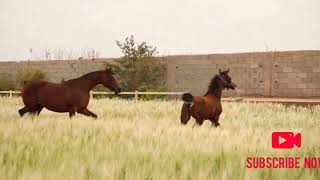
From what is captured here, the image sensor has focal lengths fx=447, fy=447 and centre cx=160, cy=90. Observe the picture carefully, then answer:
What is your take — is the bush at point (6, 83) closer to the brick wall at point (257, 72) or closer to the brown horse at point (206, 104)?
the brick wall at point (257, 72)

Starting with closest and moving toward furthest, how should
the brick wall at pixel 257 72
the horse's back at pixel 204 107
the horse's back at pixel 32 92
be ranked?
the horse's back at pixel 204 107 < the horse's back at pixel 32 92 < the brick wall at pixel 257 72

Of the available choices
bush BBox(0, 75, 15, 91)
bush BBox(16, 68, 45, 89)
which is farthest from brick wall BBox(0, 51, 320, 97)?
bush BBox(0, 75, 15, 91)

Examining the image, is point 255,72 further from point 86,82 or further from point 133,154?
point 133,154

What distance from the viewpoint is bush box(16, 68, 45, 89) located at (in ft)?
86.8


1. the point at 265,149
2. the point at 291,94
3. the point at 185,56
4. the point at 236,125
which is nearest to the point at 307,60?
the point at 291,94

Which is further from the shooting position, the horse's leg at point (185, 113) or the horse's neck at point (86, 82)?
the horse's neck at point (86, 82)

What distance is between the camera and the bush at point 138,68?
24.8 meters

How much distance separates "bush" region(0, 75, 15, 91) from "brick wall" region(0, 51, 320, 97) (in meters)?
6.50

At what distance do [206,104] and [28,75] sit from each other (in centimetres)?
2053

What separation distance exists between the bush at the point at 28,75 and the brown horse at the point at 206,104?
64.3ft

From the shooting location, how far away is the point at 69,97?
9062 mm

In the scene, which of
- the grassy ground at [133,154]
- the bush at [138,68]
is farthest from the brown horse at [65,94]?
the bush at [138,68]

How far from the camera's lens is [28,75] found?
26562mm

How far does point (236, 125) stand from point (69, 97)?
11.1 feet
